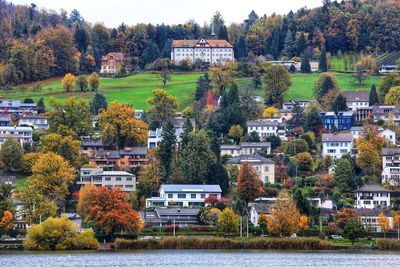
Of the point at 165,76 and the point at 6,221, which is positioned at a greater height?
the point at 165,76

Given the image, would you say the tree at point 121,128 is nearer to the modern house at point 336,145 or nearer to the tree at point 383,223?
the modern house at point 336,145

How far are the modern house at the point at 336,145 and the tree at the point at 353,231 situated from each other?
22.6 meters

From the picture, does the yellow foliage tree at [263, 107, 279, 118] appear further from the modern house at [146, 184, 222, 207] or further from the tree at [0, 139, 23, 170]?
the tree at [0, 139, 23, 170]

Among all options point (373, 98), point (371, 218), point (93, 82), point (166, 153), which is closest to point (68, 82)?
point (93, 82)

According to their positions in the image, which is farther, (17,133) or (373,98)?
(373,98)

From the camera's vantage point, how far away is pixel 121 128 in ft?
361

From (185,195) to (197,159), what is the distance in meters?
3.12

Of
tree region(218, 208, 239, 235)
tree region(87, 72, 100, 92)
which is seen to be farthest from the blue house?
tree region(218, 208, 239, 235)

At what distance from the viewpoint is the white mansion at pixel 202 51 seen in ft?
513

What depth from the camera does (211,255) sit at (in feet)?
253

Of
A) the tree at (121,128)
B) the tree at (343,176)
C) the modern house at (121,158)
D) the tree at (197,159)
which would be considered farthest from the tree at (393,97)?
the tree at (197,159)

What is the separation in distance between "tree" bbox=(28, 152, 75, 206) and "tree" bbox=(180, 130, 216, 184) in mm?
9237

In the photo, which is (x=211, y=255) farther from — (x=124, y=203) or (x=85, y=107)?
(x=85, y=107)

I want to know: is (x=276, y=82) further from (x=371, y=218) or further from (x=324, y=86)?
→ (x=371, y=218)
